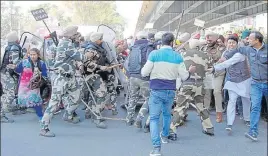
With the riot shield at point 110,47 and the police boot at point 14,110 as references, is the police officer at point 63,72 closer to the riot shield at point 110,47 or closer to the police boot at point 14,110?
Result: the riot shield at point 110,47

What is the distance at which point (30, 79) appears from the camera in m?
8.05

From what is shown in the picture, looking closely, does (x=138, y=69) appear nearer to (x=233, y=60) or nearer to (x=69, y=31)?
(x=69, y=31)

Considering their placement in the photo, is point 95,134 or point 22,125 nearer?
point 95,134

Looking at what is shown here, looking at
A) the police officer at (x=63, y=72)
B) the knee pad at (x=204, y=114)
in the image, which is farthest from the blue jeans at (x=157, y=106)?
the police officer at (x=63, y=72)

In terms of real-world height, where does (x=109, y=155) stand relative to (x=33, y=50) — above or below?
below

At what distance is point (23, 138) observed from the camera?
6.95 meters

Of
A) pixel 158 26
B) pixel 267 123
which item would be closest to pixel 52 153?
pixel 267 123

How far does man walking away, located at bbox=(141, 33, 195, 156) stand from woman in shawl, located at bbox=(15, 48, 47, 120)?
117 inches

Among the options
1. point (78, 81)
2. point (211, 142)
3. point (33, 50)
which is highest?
point (33, 50)

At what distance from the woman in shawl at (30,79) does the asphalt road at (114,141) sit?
46 cm

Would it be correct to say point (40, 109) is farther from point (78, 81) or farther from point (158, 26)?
point (158, 26)

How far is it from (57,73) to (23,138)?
49.7 inches

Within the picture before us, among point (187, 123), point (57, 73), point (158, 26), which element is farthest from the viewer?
point (158, 26)

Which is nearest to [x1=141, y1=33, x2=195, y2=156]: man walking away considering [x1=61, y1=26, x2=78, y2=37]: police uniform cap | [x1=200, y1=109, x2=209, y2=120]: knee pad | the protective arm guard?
[x1=200, y1=109, x2=209, y2=120]: knee pad
